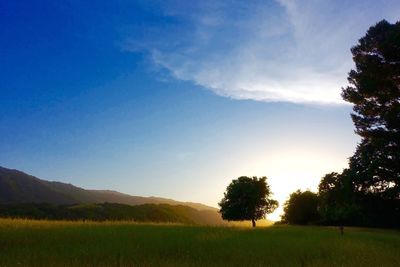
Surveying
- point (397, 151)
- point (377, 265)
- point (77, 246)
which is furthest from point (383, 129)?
point (77, 246)

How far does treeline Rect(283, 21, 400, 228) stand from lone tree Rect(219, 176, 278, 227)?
44.1m

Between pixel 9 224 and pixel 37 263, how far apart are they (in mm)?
10183

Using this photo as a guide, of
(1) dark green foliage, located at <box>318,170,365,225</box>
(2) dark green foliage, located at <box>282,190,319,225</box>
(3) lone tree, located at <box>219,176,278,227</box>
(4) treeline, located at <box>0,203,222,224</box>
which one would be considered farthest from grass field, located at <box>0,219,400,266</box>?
(4) treeline, located at <box>0,203,222,224</box>

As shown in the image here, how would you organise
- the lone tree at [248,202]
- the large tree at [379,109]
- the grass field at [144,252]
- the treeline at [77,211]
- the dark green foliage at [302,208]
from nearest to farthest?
the grass field at [144,252] → the large tree at [379,109] → the lone tree at [248,202] → the dark green foliage at [302,208] → the treeline at [77,211]

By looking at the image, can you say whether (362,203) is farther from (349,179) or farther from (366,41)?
(366,41)

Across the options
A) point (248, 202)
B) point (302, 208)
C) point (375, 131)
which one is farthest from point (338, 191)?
point (302, 208)

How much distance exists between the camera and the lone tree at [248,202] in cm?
6862

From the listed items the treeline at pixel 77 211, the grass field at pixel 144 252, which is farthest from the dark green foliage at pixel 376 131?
the treeline at pixel 77 211

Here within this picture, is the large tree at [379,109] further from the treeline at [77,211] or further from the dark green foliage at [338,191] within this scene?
the treeline at [77,211]

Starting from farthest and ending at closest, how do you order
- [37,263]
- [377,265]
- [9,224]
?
[9,224], [377,265], [37,263]

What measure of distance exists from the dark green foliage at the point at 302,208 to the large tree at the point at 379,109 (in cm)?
5052

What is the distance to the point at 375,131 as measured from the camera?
77.9ft

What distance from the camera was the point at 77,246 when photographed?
14.0 metres

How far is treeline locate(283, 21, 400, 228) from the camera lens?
22047 mm
